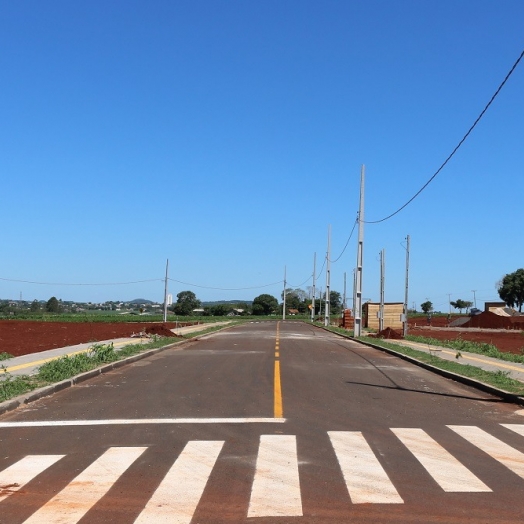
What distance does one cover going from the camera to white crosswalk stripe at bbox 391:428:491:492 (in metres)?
6.79

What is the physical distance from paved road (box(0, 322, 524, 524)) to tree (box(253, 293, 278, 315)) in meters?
164

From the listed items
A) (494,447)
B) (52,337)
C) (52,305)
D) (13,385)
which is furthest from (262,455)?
(52,305)

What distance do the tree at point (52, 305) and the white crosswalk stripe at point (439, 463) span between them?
6972 inches

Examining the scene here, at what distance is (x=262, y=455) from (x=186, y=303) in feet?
533

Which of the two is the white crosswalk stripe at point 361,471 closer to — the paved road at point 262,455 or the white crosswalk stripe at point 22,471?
the paved road at point 262,455

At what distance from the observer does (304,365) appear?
66.3 feet

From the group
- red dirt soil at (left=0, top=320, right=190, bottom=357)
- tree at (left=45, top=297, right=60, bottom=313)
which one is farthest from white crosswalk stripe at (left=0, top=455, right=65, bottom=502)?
tree at (left=45, top=297, right=60, bottom=313)

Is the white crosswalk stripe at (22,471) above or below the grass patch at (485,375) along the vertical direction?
below

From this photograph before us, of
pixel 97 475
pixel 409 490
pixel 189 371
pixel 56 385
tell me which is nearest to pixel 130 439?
pixel 97 475

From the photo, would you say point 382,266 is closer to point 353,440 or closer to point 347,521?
point 353,440

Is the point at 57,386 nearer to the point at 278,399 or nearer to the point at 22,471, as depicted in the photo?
the point at 278,399

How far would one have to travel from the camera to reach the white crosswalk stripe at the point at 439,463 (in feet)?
22.3

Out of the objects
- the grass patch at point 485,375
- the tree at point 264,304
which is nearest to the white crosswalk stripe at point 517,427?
the grass patch at point 485,375

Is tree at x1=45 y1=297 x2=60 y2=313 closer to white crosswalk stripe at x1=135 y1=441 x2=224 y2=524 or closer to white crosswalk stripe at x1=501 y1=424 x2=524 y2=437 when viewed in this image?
white crosswalk stripe at x1=501 y1=424 x2=524 y2=437
